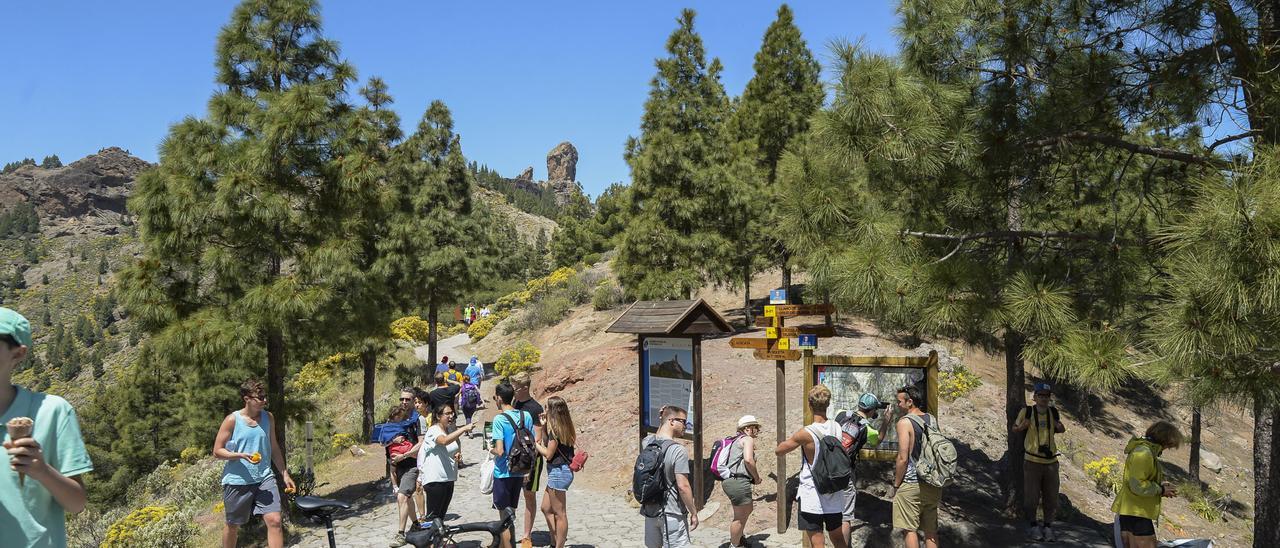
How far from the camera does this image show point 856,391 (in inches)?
333

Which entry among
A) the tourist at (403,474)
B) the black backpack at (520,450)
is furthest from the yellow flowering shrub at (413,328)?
the black backpack at (520,450)

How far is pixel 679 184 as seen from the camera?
20891 millimetres

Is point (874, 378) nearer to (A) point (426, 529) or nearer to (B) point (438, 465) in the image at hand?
(B) point (438, 465)

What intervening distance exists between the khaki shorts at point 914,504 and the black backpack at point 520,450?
3.26 metres

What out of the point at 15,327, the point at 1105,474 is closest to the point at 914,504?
the point at 15,327

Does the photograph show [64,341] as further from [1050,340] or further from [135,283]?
[1050,340]

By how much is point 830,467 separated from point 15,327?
5.23 meters

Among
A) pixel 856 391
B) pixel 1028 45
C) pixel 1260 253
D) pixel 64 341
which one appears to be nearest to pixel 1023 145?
pixel 1028 45

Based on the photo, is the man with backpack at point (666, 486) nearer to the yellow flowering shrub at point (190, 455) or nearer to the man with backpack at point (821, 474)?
the man with backpack at point (821, 474)

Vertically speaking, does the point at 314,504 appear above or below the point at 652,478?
below

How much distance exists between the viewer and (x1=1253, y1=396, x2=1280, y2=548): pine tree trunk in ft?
18.4

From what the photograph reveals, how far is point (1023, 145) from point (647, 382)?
5513 millimetres

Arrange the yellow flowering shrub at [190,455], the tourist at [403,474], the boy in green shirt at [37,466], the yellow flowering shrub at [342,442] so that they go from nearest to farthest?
the boy in green shirt at [37,466] < the tourist at [403,474] < the yellow flowering shrub at [342,442] < the yellow flowering shrub at [190,455]

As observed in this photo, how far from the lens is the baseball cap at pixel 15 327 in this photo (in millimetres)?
2504
